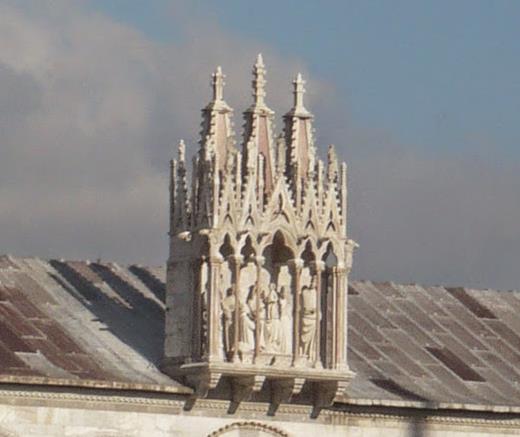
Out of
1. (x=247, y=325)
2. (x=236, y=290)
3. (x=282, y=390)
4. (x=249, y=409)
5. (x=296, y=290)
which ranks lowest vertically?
(x=249, y=409)

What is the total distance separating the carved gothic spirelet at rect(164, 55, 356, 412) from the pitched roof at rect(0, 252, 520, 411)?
1.11m

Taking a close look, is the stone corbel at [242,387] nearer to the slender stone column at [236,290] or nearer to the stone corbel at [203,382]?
the slender stone column at [236,290]

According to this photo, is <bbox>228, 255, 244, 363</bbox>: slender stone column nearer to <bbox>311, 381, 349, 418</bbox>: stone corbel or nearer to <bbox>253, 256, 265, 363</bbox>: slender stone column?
<bbox>253, 256, 265, 363</bbox>: slender stone column

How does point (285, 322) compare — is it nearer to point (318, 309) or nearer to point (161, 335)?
point (318, 309)

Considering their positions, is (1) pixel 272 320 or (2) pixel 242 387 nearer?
(2) pixel 242 387

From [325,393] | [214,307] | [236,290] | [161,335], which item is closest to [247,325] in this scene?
[236,290]

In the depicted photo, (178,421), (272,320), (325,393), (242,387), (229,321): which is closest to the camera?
(178,421)

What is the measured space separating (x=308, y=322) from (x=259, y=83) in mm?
5065

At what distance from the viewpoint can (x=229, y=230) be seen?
69.1 metres

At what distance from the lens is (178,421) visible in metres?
68.9

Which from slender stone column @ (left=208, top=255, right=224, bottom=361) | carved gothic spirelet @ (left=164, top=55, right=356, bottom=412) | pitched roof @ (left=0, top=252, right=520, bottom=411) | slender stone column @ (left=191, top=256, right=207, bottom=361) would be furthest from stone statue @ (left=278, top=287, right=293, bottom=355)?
pitched roof @ (left=0, top=252, right=520, bottom=411)

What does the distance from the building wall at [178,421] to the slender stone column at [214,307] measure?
1225 mm

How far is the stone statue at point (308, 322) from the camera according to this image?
70062mm

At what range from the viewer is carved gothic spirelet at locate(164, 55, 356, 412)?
69125 mm
